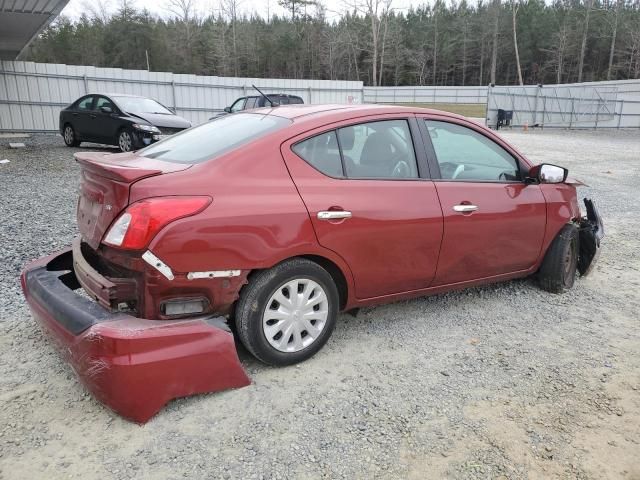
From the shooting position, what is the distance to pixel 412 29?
7500 cm

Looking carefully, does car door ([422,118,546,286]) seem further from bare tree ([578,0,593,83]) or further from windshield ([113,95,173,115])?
bare tree ([578,0,593,83])

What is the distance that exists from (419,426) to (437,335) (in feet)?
3.66

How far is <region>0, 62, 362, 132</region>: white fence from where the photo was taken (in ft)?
57.0

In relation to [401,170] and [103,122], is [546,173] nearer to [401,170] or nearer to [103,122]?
[401,170]

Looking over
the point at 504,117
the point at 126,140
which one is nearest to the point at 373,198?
the point at 126,140

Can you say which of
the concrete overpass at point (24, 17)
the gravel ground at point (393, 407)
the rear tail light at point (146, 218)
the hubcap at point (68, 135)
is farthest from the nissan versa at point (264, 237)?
the hubcap at point (68, 135)

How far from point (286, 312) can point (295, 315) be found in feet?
0.22

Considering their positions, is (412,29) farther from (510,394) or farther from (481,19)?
(510,394)

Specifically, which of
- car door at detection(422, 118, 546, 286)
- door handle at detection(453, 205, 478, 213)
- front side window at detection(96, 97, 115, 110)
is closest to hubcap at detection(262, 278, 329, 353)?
car door at detection(422, 118, 546, 286)

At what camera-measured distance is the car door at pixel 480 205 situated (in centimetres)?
362

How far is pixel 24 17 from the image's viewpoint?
12.6 m

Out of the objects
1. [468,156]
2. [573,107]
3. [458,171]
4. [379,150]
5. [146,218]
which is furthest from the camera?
[573,107]

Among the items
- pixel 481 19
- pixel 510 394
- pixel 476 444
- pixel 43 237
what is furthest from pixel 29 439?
pixel 481 19

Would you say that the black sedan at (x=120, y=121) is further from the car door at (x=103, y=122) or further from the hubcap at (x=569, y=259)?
the hubcap at (x=569, y=259)
